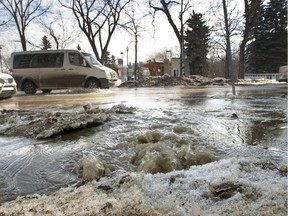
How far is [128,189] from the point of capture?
6.82 ft

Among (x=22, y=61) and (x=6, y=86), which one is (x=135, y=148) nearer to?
(x=6, y=86)

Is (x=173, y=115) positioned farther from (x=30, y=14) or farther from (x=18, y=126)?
(x=30, y=14)

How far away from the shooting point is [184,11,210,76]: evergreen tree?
4191cm

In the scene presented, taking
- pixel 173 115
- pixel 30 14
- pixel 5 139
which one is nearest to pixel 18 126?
pixel 5 139

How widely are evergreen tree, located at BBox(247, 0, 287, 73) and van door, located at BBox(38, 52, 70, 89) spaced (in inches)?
1300

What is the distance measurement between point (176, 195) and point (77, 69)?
41.2 feet

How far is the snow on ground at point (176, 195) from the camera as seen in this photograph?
1.76 metres

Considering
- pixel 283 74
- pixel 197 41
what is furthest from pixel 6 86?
pixel 197 41

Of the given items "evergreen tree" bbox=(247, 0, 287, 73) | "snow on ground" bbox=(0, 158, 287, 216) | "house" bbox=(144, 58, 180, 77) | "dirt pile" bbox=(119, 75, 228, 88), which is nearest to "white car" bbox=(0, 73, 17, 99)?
"dirt pile" bbox=(119, 75, 228, 88)

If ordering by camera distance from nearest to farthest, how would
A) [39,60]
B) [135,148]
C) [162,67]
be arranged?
[135,148] < [39,60] < [162,67]

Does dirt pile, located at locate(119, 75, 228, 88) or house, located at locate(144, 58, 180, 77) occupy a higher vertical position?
house, located at locate(144, 58, 180, 77)

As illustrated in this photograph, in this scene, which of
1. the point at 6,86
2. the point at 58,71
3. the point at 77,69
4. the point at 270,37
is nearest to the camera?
the point at 6,86

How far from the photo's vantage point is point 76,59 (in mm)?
13906

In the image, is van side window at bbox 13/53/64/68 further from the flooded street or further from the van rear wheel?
the flooded street
